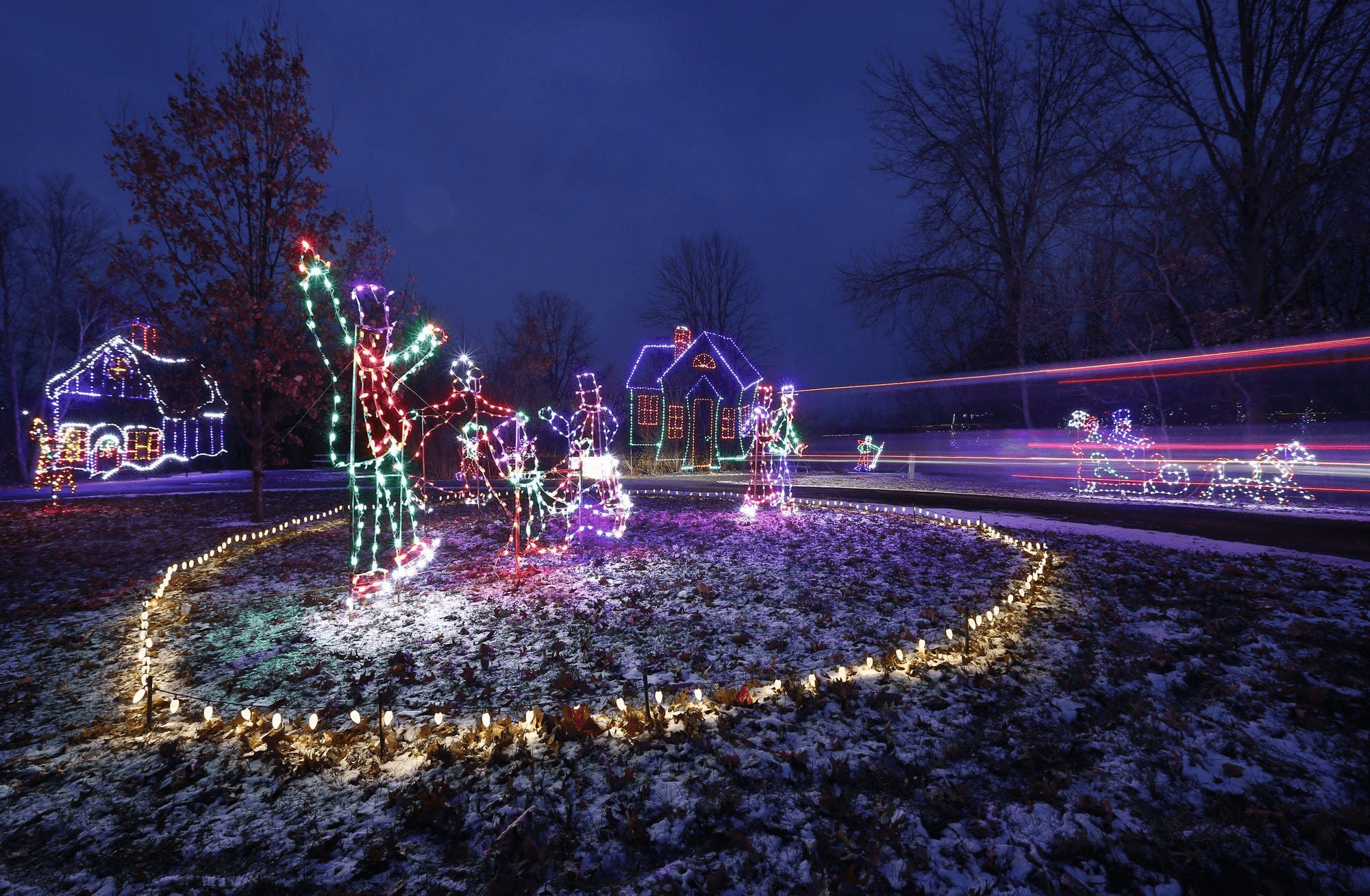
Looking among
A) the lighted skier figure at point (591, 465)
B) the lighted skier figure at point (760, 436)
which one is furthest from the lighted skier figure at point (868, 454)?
the lighted skier figure at point (591, 465)

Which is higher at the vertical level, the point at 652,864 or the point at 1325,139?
the point at 1325,139

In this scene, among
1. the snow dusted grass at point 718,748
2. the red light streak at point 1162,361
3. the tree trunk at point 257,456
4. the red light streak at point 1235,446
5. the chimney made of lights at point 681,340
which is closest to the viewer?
the snow dusted grass at point 718,748

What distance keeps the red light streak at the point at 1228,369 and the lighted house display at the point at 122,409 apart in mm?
31817

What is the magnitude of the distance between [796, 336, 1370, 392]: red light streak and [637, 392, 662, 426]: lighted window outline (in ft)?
38.0

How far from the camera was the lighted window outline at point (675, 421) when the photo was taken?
29422 millimetres

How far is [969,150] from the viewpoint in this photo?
21.8 meters

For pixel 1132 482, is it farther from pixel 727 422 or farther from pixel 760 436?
pixel 727 422

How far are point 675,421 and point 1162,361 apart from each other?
756 inches

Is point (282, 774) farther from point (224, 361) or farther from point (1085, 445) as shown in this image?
point (1085, 445)

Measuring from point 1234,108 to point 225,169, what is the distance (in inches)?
932

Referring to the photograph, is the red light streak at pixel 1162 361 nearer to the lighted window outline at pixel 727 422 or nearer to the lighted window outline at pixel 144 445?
the lighted window outline at pixel 727 422

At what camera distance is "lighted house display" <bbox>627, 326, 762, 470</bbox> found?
2903 cm

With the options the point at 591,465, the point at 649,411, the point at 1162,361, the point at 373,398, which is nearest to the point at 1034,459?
the point at 1162,361

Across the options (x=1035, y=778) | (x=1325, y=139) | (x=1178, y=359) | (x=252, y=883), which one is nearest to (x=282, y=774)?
(x=252, y=883)
